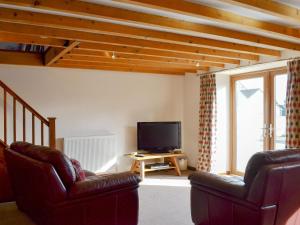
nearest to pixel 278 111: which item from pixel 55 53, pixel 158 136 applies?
pixel 158 136

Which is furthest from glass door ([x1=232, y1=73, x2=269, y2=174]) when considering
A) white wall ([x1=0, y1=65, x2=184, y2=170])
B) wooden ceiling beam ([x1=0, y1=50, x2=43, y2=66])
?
wooden ceiling beam ([x1=0, y1=50, x2=43, y2=66])

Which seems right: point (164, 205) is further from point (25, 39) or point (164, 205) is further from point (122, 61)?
point (25, 39)

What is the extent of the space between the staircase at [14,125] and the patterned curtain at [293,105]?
3.60 m

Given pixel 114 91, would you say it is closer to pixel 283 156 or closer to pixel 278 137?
pixel 278 137

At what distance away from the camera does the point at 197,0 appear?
2.59 meters

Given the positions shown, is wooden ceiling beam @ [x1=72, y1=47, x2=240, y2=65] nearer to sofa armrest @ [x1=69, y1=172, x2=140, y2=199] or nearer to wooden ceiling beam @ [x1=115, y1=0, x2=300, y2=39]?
wooden ceiling beam @ [x1=115, y1=0, x2=300, y2=39]

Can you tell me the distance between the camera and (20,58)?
16.7ft

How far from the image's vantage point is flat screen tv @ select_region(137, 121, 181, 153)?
6.04 metres

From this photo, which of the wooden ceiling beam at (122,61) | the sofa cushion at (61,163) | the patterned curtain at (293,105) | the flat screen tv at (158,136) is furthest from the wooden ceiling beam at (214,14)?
the flat screen tv at (158,136)

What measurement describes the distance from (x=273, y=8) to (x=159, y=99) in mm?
4089

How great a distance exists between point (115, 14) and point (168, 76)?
Result: 13.0 feet

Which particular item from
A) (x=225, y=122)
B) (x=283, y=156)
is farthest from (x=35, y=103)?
(x=283, y=156)

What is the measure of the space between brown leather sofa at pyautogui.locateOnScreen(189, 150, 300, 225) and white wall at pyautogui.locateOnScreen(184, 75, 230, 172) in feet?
10.4

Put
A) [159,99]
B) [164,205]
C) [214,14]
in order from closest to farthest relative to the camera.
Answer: [214,14] → [164,205] → [159,99]
